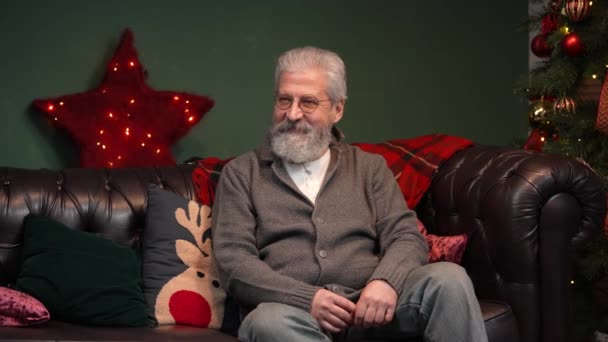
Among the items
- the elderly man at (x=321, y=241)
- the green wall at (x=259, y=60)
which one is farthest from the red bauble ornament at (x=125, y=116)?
the elderly man at (x=321, y=241)

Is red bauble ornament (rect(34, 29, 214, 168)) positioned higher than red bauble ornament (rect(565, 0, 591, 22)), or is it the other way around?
red bauble ornament (rect(565, 0, 591, 22))

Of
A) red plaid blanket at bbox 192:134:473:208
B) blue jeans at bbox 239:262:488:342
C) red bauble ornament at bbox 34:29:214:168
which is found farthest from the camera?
red bauble ornament at bbox 34:29:214:168

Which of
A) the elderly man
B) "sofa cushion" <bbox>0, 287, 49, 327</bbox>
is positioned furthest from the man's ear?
"sofa cushion" <bbox>0, 287, 49, 327</bbox>

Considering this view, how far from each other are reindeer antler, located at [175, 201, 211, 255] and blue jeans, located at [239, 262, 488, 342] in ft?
1.80

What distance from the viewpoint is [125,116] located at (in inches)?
138

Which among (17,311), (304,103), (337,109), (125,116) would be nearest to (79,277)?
(17,311)

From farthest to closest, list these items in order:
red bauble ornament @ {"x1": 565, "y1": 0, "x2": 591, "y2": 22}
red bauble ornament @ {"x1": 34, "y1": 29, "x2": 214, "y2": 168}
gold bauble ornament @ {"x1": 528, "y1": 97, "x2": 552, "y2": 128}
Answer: gold bauble ornament @ {"x1": 528, "y1": 97, "x2": 552, "y2": 128}, red bauble ornament @ {"x1": 565, "y1": 0, "x2": 591, "y2": 22}, red bauble ornament @ {"x1": 34, "y1": 29, "x2": 214, "y2": 168}

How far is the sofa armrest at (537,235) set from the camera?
8.66ft

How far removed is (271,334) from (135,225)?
87 centimetres

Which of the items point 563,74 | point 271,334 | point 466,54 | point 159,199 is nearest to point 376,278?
point 271,334

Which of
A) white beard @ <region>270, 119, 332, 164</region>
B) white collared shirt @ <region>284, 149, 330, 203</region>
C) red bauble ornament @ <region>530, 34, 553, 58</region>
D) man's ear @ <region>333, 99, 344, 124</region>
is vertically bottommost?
white collared shirt @ <region>284, 149, 330, 203</region>

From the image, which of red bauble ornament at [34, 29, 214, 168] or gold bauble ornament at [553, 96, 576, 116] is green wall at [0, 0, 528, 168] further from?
gold bauble ornament at [553, 96, 576, 116]

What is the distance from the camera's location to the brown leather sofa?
2639mm

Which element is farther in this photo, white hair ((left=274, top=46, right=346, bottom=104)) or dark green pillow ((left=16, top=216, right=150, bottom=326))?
white hair ((left=274, top=46, right=346, bottom=104))
